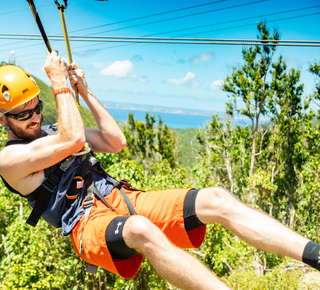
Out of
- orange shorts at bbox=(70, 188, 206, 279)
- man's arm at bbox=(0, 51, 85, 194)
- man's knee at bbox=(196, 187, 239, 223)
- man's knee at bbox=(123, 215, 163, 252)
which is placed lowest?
orange shorts at bbox=(70, 188, 206, 279)

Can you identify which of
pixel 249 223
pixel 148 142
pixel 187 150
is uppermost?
pixel 249 223

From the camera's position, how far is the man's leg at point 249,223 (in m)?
1.85

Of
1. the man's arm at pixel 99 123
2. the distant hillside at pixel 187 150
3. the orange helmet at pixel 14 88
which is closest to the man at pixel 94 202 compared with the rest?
the orange helmet at pixel 14 88

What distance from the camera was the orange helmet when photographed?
2.28m

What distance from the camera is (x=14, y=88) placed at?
2.29 metres

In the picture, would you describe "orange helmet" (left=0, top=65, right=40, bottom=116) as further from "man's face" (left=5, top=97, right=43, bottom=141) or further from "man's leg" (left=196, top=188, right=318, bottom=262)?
"man's leg" (left=196, top=188, right=318, bottom=262)

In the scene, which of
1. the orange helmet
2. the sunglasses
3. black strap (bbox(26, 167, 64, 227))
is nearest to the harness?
black strap (bbox(26, 167, 64, 227))

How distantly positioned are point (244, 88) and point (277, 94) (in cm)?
228

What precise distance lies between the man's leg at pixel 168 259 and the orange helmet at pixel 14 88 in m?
1.23

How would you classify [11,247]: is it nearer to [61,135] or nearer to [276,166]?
[61,135]

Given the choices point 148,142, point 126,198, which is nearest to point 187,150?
point 148,142

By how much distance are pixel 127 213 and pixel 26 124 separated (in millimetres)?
1013

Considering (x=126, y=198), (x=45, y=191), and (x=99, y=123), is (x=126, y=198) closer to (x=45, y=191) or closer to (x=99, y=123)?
(x=45, y=191)

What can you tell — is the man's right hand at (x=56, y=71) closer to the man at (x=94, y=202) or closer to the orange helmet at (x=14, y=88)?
the man at (x=94, y=202)
